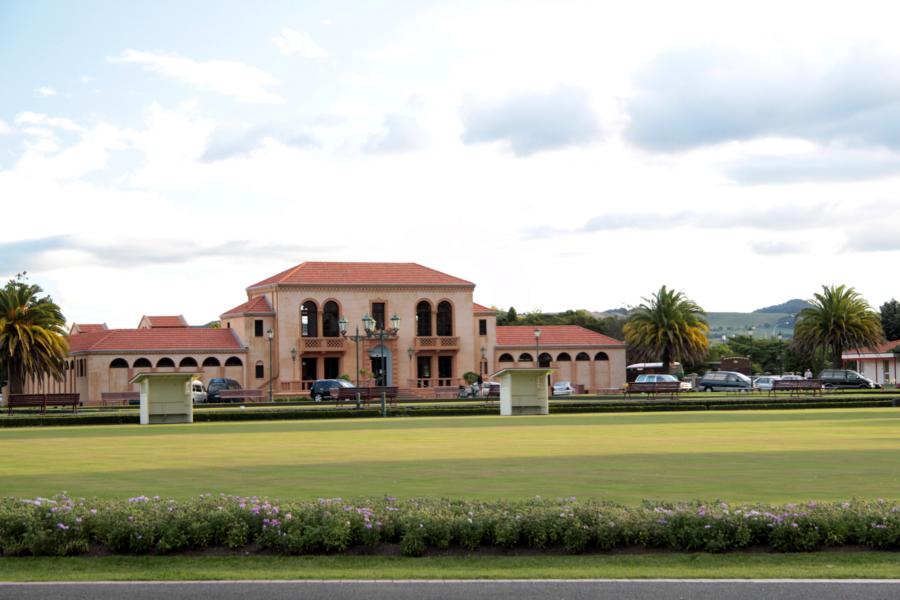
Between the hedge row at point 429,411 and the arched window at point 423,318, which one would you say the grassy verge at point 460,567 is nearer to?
the hedge row at point 429,411

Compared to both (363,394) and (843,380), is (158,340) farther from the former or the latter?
(843,380)

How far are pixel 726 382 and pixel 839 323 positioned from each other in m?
11.2

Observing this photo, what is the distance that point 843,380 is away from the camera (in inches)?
2908

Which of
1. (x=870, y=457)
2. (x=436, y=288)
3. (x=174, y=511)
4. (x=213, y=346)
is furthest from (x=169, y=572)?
(x=436, y=288)

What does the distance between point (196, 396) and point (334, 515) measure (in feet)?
192

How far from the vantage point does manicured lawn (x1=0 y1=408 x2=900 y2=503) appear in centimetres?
1516

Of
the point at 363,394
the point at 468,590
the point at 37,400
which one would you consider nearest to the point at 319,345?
the point at 363,394

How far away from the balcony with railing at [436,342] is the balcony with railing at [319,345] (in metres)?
5.72

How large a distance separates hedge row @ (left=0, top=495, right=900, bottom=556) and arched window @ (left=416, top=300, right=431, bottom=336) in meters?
72.0

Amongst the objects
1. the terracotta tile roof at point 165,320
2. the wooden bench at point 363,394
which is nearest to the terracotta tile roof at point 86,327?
the terracotta tile roof at point 165,320

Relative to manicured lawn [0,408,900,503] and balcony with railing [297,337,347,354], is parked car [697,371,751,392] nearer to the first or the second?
balcony with railing [297,337,347,354]

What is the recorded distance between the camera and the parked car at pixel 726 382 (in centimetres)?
7488

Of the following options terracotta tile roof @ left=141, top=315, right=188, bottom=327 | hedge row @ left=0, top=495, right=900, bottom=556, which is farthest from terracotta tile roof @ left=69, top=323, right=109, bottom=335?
hedge row @ left=0, top=495, right=900, bottom=556

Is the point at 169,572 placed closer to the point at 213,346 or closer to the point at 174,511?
the point at 174,511
